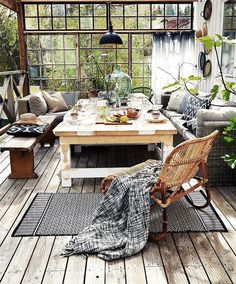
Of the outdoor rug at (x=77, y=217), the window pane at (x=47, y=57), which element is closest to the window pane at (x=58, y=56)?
the window pane at (x=47, y=57)

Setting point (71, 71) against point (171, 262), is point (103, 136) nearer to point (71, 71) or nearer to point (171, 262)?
point (171, 262)

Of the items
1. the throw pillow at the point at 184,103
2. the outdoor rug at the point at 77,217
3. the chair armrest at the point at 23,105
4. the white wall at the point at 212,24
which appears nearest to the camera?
the outdoor rug at the point at 77,217

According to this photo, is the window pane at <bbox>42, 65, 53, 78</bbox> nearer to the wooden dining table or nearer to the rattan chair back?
the wooden dining table

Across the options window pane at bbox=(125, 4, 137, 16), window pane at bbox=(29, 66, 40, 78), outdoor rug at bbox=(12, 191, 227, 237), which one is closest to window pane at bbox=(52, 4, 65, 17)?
window pane at bbox=(29, 66, 40, 78)

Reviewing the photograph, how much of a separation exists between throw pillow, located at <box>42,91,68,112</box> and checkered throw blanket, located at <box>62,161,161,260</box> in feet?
12.7

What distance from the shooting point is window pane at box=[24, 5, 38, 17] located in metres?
Answer: 8.00

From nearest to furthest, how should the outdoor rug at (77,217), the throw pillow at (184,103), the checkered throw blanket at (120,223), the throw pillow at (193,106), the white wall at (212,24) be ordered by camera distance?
the checkered throw blanket at (120,223)
the outdoor rug at (77,217)
the throw pillow at (193,106)
the throw pillow at (184,103)
the white wall at (212,24)

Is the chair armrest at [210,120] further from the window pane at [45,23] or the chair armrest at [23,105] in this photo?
the window pane at [45,23]

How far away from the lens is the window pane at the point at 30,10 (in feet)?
26.3

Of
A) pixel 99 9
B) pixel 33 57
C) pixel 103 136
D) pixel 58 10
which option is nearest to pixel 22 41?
pixel 33 57

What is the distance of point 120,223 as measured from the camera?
2.88 m

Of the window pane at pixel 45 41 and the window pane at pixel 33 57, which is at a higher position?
the window pane at pixel 45 41

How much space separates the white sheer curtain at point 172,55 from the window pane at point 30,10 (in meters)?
2.65

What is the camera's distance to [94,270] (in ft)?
8.09
